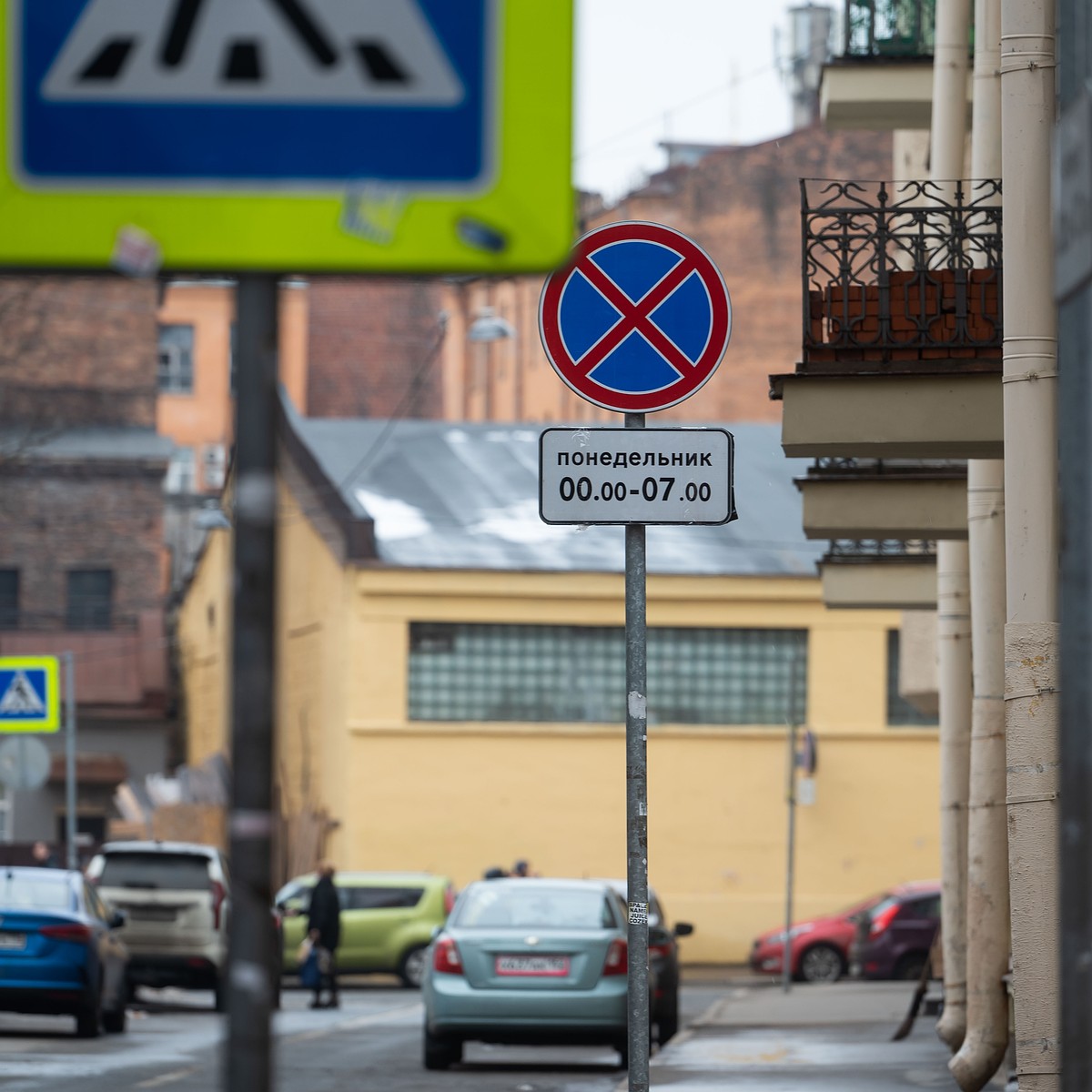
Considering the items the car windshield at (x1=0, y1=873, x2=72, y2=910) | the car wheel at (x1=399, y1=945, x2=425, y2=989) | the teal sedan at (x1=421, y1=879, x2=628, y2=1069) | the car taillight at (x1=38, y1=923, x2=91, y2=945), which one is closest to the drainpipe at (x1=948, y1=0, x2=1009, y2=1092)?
the teal sedan at (x1=421, y1=879, x2=628, y2=1069)

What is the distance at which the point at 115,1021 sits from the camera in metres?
20.8

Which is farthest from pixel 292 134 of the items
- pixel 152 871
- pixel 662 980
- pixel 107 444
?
pixel 107 444

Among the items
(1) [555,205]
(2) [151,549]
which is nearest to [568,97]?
(1) [555,205]

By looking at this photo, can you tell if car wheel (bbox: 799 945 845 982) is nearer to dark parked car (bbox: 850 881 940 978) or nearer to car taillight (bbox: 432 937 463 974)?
dark parked car (bbox: 850 881 940 978)

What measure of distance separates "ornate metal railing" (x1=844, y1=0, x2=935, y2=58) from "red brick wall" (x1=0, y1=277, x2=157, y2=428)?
39.7 metres

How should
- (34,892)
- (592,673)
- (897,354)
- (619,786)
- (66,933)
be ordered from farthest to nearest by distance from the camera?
(592,673)
(619,786)
(34,892)
(66,933)
(897,354)

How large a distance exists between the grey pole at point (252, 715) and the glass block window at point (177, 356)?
66.0 meters

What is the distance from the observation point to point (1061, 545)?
13.8ft

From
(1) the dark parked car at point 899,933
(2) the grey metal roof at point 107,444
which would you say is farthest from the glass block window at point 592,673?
(2) the grey metal roof at point 107,444

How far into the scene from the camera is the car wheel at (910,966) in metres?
33.5

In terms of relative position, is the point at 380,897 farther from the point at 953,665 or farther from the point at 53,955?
the point at 953,665

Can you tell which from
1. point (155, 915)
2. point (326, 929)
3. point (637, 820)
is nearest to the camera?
point (637, 820)

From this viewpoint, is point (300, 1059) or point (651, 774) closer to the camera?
point (300, 1059)

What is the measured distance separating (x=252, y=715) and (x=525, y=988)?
46.0ft
